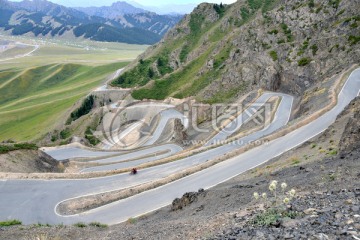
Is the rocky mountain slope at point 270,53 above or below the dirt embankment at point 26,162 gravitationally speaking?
above

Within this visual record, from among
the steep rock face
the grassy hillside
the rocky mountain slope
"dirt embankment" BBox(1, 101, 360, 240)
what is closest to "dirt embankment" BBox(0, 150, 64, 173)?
"dirt embankment" BBox(1, 101, 360, 240)

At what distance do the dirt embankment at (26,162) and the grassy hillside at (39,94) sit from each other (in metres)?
56.9

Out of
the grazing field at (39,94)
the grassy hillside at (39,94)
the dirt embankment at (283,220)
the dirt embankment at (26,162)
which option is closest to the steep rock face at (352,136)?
the dirt embankment at (283,220)

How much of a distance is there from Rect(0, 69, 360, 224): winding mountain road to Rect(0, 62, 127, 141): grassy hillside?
70.9m

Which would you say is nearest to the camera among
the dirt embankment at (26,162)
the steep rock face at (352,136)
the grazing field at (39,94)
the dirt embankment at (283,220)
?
the dirt embankment at (283,220)

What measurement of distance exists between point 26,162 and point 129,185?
1478 centimetres

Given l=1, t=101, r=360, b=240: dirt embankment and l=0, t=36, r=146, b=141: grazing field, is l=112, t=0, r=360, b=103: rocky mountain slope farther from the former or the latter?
l=1, t=101, r=360, b=240: dirt embankment

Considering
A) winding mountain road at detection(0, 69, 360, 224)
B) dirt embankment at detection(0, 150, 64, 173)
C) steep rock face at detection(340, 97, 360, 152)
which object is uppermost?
dirt embankment at detection(0, 150, 64, 173)

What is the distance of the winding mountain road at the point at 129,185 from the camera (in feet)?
78.5

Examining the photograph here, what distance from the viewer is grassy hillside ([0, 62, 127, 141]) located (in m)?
110

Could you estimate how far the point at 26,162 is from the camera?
38.8 meters

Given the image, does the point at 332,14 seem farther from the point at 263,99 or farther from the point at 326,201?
the point at 326,201

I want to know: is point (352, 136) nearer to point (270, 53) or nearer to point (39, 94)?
point (270, 53)

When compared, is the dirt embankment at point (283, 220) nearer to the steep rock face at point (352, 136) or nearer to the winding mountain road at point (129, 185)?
the steep rock face at point (352, 136)
